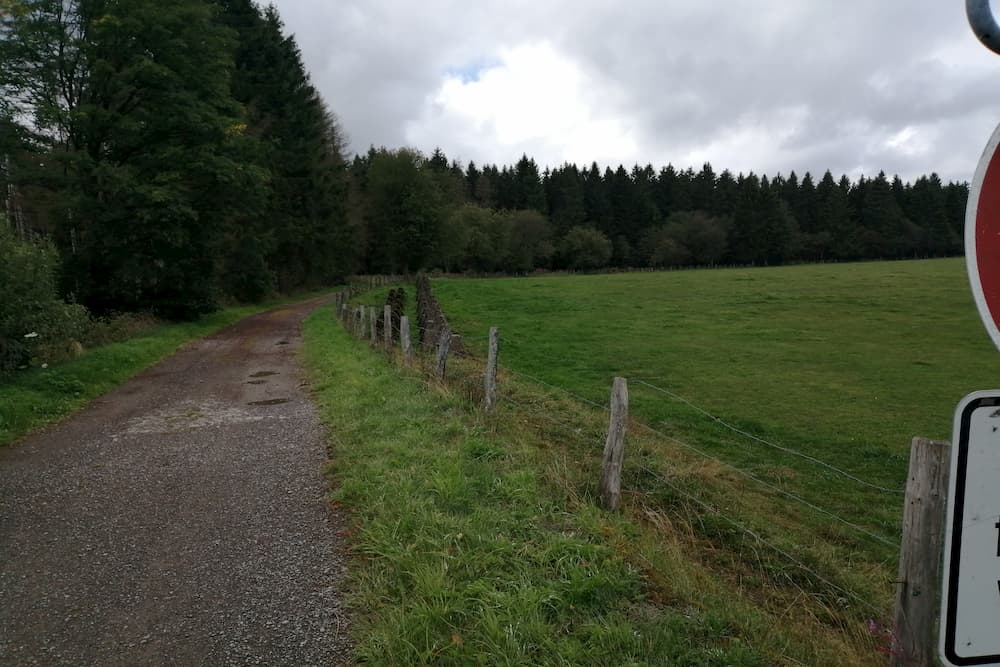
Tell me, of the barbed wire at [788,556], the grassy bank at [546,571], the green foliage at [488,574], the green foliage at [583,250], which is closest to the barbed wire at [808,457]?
the barbed wire at [788,556]

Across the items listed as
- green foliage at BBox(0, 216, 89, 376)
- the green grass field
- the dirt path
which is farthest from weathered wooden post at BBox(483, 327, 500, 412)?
green foliage at BBox(0, 216, 89, 376)

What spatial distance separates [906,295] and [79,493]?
122 ft

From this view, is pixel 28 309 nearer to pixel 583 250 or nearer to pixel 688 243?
pixel 583 250

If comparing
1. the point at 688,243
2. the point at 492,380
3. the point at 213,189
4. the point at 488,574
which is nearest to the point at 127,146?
the point at 213,189

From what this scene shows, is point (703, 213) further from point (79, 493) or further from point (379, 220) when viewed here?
point (79, 493)

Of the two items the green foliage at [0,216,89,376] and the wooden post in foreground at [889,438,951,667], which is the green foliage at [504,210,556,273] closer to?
the green foliage at [0,216,89,376]

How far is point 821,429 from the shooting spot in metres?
10.8

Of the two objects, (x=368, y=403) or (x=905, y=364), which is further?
(x=905, y=364)

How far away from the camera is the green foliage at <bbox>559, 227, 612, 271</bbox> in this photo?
86.5 metres

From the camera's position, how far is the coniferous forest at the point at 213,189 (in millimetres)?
19453

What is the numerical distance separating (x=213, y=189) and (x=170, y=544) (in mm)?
21105

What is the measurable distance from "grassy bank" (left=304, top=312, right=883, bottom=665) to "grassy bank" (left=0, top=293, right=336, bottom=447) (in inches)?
205

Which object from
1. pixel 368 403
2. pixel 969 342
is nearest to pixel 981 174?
pixel 368 403

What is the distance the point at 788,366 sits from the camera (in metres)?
16.6
